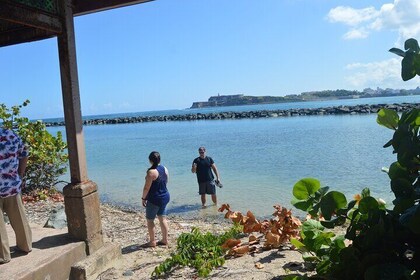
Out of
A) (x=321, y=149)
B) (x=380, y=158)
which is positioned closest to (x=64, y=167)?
(x=380, y=158)

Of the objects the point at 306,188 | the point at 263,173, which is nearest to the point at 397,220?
the point at 306,188

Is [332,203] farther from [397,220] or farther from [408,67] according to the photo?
[408,67]

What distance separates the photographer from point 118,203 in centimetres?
1202

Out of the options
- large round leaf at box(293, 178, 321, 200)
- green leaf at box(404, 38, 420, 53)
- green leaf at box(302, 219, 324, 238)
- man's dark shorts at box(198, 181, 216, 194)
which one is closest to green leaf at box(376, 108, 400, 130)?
green leaf at box(404, 38, 420, 53)

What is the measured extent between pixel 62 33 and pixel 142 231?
391cm

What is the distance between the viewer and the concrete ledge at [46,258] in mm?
3943

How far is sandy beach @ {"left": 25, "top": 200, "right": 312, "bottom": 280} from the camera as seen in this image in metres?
3.97

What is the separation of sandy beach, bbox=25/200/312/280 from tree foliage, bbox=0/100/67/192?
1.71m

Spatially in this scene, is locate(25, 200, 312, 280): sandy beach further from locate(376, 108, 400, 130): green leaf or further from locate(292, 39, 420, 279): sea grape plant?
locate(376, 108, 400, 130): green leaf

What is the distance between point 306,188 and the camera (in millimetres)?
2865

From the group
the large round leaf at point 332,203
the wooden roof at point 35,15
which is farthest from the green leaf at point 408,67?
the wooden roof at point 35,15

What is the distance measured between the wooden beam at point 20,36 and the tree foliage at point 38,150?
4444mm

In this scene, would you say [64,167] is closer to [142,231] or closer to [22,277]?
[142,231]

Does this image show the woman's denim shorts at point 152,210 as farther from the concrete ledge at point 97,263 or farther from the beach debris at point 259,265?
the beach debris at point 259,265
